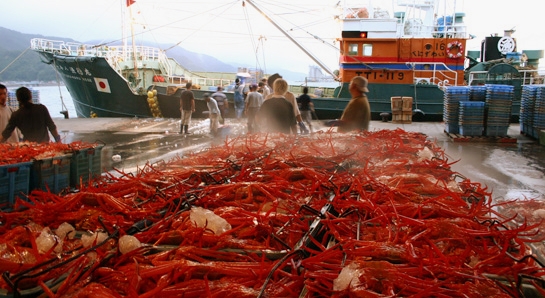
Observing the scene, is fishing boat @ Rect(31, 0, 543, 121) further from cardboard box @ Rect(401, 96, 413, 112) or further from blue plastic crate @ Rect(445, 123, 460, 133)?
blue plastic crate @ Rect(445, 123, 460, 133)

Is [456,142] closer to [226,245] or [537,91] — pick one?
[537,91]

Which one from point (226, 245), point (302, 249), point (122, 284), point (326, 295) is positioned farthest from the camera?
point (226, 245)

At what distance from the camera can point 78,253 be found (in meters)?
2.04

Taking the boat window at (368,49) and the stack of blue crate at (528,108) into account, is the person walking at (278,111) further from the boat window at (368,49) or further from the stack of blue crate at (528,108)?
the boat window at (368,49)

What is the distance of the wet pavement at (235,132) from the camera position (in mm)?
7062

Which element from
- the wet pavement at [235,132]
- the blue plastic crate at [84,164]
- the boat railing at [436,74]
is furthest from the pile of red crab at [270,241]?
the boat railing at [436,74]

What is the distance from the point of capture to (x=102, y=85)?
2081 centimetres

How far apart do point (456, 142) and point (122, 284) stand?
1131 centimetres

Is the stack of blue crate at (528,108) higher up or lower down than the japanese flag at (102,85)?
lower down

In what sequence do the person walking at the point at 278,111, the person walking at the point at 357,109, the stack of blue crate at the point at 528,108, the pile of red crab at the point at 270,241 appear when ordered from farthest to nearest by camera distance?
the stack of blue crate at the point at 528,108 → the person walking at the point at 278,111 → the person walking at the point at 357,109 → the pile of red crab at the point at 270,241

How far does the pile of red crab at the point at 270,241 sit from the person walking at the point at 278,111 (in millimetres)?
3299

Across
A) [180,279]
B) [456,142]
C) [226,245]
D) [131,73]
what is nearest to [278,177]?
[226,245]

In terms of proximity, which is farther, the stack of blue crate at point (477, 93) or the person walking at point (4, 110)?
the stack of blue crate at point (477, 93)

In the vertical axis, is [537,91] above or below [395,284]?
above
